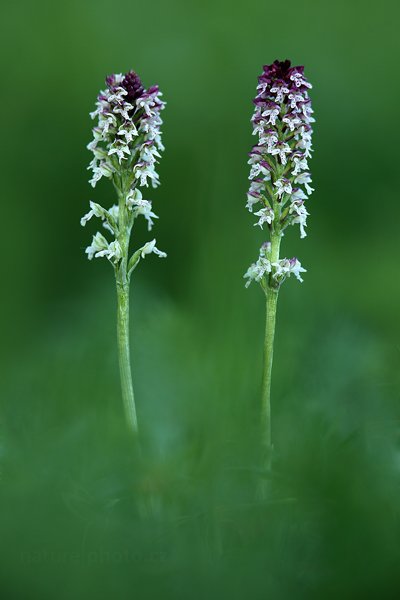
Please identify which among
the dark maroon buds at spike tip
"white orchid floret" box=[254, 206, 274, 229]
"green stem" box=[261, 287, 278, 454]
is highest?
the dark maroon buds at spike tip

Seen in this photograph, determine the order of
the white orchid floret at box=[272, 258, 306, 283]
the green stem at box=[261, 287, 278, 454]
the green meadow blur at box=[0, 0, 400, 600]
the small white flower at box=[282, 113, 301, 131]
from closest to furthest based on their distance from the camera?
the green meadow blur at box=[0, 0, 400, 600] < the green stem at box=[261, 287, 278, 454] < the small white flower at box=[282, 113, 301, 131] < the white orchid floret at box=[272, 258, 306, 283]

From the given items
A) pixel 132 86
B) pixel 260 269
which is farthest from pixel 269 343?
pixel 132 86

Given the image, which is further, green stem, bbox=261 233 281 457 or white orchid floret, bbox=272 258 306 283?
white orchid floret, bbox=272 258 306 283

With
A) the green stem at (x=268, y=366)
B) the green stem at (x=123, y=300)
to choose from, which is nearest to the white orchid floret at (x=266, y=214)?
the green stem at (x=268, y=366)

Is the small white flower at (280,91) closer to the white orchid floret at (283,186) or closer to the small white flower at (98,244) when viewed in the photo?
the white orchid floret at (283,186)

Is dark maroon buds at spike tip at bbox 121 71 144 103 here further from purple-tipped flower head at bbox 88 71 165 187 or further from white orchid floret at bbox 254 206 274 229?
white orchid floret at bbox 254 206 274 229

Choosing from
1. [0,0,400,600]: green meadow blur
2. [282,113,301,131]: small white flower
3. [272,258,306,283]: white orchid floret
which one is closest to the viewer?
[0,0,400,600]: green meadow blur

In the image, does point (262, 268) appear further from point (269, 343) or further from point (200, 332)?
point (200, 332)

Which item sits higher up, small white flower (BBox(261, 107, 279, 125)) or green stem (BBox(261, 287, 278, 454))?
small white flower (BBox(261, 107, 279, 125))

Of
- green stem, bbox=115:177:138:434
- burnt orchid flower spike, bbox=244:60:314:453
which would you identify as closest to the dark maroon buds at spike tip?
green stem, bbox=115:177:138:434
